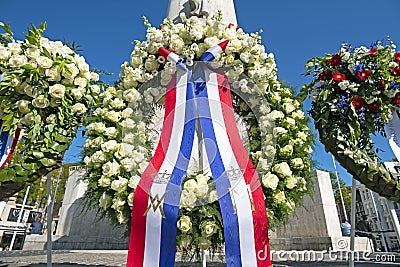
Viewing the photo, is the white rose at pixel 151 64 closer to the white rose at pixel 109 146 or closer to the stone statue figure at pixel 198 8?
the white rose at pixel 109 146

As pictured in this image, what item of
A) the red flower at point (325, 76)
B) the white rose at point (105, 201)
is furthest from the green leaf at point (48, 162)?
the red flower at point (325, 76)

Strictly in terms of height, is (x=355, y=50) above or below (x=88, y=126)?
above

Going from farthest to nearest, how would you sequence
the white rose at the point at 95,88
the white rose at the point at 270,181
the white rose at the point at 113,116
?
the white rose at the point at 95,88 < the white rose at the point at 113,116 < the white rose at the point at 270,181

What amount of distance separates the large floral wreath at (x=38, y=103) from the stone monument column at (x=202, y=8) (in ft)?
12.8

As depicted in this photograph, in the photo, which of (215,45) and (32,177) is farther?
(215,45)

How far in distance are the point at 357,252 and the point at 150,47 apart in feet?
22.2

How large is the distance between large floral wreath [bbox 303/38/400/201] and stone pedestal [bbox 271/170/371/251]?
4.36 metres

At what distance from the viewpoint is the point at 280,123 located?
10.9ft

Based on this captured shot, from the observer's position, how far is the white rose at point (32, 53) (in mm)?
3238

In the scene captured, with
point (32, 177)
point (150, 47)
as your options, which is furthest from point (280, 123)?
point (32, 177)

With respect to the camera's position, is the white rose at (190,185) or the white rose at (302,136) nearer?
the white rose at (190,185)

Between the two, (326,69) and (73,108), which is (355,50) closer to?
(326,69)

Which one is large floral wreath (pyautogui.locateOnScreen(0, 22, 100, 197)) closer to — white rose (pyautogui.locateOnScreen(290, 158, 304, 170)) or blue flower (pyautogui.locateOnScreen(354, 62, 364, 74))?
white rose (pyautogui.locateOnScreen(290, 158, 304, 170))

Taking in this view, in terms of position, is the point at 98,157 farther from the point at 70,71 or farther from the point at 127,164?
the point at 70,71
